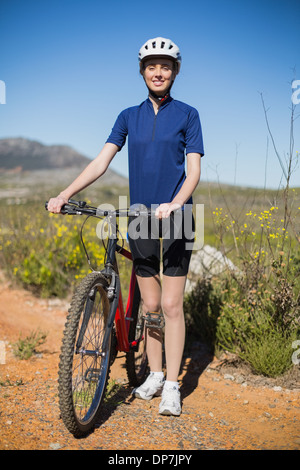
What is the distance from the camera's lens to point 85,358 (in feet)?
8.80

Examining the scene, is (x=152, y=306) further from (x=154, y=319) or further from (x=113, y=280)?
(x=113, y=280)

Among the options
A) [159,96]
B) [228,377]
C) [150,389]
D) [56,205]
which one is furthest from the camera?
[228,377]

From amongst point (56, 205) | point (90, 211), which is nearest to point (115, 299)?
point (90, 211)

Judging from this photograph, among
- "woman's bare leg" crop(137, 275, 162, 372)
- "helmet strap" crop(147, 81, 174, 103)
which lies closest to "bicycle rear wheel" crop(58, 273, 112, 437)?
"woman's bare leg" crop(137, 275, 162, 372)

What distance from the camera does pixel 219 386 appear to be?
351 cm

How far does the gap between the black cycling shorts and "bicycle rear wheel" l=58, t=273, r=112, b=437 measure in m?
0.37

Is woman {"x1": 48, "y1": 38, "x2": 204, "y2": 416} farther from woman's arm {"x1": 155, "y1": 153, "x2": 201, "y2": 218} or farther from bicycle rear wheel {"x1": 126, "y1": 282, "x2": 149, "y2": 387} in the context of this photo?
bicycle rear wheel {"x1": 126, "y1": 282, "x2": 149, "y2": 387}

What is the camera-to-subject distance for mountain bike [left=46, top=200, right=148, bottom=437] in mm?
2287

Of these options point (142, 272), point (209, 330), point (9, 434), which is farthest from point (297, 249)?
point (9, 434)

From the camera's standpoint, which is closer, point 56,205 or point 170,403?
point 56,205

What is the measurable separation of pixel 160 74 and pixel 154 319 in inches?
67.5

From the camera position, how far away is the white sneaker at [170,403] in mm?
2820

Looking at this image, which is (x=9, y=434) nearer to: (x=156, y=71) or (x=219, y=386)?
(x=219, y=386)

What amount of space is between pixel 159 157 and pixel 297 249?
5.98 feet
